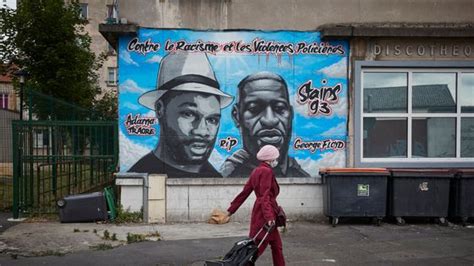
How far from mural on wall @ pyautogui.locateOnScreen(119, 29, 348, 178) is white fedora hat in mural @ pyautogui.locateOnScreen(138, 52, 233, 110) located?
19 mm

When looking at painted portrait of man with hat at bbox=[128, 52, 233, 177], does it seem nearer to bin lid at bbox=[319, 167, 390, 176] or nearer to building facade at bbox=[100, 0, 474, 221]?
building facade at bbox=[100, 0, 474, 221]

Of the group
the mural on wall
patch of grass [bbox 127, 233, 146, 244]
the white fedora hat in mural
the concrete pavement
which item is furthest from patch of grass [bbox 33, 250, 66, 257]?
the white fedora hat in mural

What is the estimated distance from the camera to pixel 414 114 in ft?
36.4

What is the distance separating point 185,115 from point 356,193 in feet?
11.6

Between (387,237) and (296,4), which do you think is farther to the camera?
(296,4)

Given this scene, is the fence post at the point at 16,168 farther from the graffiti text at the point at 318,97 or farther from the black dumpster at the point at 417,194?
the black dumpster at the point at 417,194

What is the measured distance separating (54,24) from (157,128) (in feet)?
28.1

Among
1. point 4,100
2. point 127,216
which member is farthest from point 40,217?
point 4,100

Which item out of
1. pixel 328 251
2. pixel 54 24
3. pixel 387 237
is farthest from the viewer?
pixel 54 24

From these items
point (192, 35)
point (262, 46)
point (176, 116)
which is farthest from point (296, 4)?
point (176, 116)

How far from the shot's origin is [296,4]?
10.7 metres

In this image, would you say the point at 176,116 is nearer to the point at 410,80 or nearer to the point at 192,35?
the point at 192,35

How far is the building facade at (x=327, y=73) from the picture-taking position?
10375 mm

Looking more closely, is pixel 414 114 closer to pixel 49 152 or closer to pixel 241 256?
pixel 241 256
